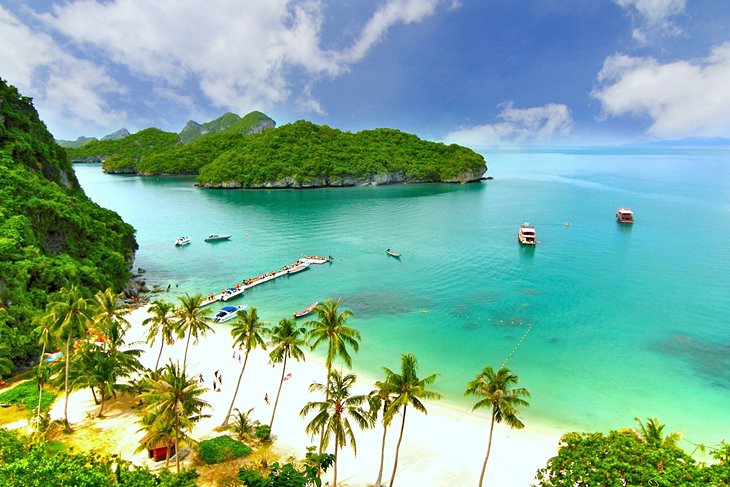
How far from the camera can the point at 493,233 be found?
4151 inches

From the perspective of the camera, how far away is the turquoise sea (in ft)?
134

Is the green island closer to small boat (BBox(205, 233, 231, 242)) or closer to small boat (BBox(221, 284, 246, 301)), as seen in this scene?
small boat (BBox(221, 284, 246, 301))

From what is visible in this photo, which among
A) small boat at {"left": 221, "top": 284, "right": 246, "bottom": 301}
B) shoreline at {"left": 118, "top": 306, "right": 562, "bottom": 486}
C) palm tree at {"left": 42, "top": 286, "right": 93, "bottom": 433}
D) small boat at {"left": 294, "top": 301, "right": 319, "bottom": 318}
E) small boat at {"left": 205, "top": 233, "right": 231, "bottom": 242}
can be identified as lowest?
shoreline at {"left": 118, "top": 306, "right": 562, "bottom": 486}

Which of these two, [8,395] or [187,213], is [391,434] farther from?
[187,213]

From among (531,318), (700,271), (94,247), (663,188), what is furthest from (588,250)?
(663,188)

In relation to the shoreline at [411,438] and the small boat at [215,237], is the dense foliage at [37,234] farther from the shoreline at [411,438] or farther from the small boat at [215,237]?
the small boat at [215,237]

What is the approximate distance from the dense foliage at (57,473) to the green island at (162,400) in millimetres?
75

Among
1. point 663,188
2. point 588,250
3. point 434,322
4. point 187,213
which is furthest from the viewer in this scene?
point 663,188

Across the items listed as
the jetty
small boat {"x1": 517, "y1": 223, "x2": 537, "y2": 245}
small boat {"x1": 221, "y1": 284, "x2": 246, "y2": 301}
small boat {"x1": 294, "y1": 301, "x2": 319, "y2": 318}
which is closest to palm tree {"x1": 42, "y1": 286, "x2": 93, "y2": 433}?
small boat {"x1": 294, "y1": 301, "x2": 319, "y2": 318}

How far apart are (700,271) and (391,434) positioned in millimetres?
73221

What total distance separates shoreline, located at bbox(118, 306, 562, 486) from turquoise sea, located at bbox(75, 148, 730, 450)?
→ 11.2ft

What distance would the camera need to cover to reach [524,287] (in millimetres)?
67562

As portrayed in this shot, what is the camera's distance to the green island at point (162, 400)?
2008 cm

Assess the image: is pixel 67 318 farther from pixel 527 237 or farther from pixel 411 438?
pixel 527 237
